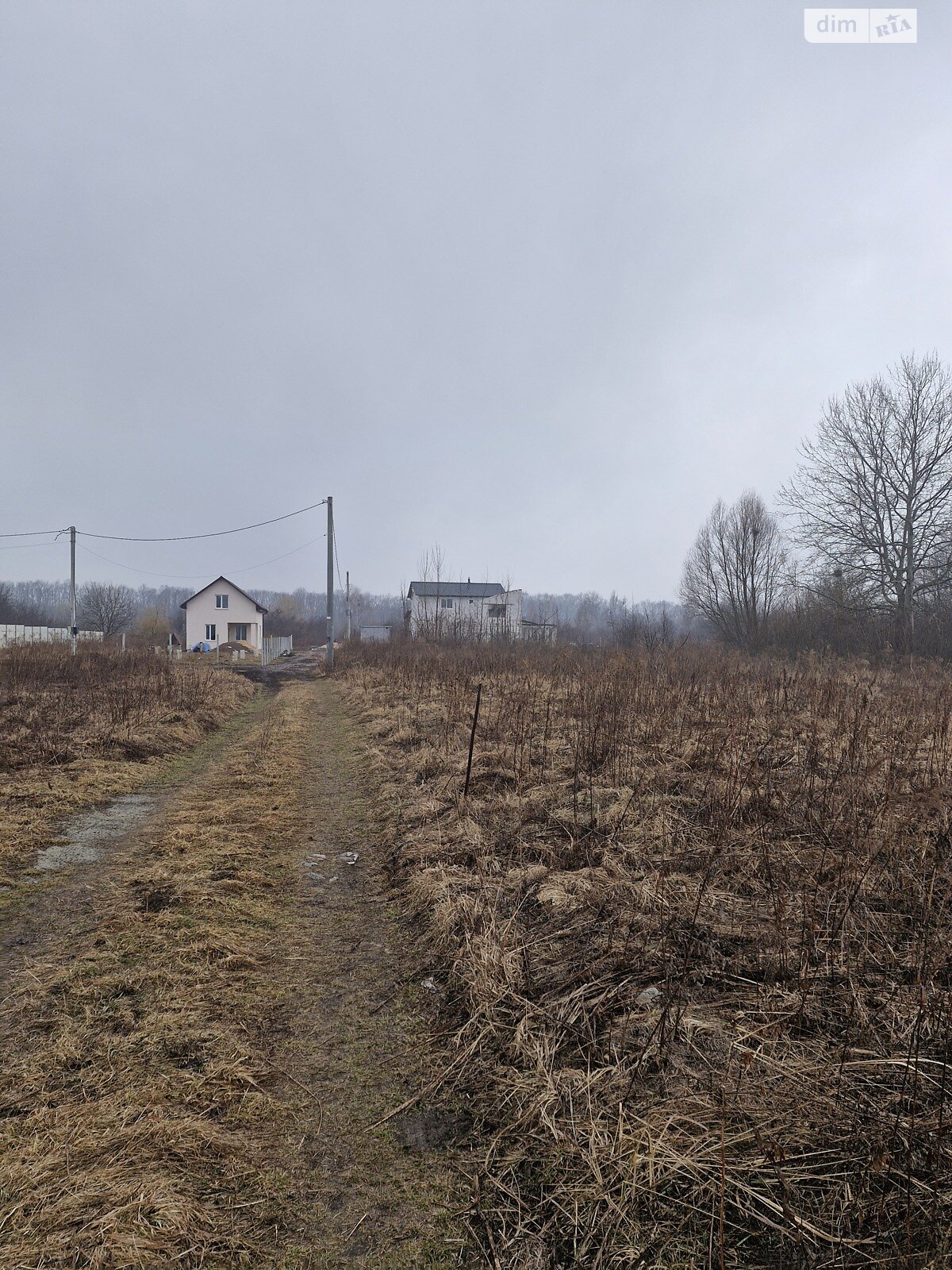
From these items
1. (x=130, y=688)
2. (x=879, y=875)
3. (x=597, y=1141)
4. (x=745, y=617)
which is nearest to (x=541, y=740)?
(x=879, y=875)

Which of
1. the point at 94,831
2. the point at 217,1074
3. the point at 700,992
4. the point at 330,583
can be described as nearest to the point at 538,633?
the point at 330,583

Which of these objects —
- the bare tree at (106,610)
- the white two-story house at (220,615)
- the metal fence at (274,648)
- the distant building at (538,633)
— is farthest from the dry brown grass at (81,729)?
the bare tree at (106,610)

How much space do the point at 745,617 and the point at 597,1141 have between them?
115 ft

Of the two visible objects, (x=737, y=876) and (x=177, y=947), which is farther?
(x=737, y=876)

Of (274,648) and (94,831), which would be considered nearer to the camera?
(94,831)

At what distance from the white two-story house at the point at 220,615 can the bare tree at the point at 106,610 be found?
8.86 metres

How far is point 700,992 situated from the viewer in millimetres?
2928

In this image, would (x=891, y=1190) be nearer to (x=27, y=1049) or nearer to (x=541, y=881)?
(x=541, y=881)

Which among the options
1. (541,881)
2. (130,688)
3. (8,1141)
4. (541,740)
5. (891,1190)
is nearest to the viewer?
(891,1190)

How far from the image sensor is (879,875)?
384cm

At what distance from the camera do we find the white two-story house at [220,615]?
4800 cm

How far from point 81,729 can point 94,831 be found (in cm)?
416

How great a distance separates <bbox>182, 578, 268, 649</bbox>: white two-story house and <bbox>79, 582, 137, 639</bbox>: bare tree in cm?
886

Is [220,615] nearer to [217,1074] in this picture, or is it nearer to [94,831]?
[94,831]
